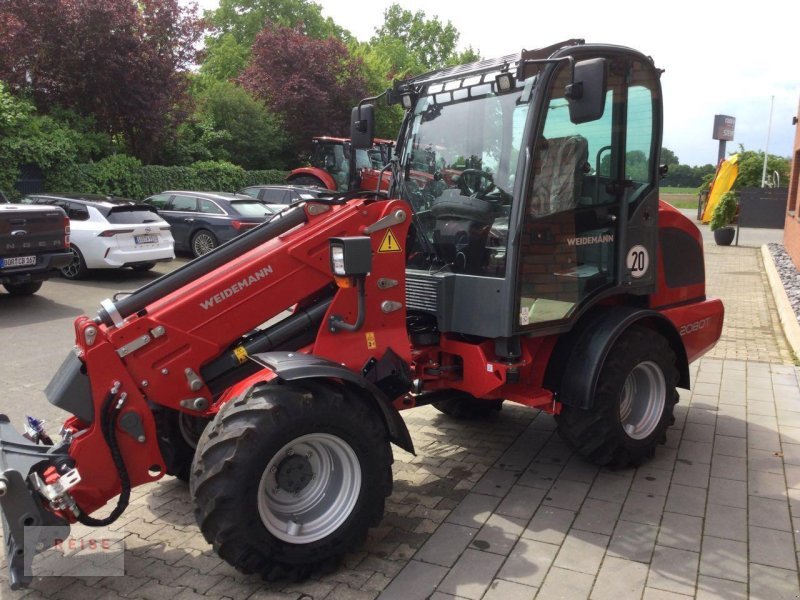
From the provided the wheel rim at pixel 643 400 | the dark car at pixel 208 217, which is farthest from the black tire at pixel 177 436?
the dark car at pixel 208 217

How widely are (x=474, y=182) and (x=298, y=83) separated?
24363 mm

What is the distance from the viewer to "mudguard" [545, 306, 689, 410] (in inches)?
170

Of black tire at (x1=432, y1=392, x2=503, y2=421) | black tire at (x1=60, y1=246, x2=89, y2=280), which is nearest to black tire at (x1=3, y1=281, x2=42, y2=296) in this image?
black tire at (x1=60, y1=246, x2=89, y2=280)

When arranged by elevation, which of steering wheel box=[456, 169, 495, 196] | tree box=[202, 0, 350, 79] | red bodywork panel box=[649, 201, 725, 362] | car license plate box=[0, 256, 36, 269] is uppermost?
tree box=[202, 0, 350, 79]

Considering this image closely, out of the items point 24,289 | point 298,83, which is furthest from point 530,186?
point 298,83

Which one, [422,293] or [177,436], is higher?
[422,293]

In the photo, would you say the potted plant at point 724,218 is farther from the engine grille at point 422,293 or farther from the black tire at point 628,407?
the engine grille at point 422,293

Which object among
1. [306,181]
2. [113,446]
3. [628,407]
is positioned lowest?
[628,407]

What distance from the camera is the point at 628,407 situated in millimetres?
4957

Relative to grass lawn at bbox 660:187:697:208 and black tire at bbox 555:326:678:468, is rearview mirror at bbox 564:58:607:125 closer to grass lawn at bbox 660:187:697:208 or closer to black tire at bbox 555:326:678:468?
black tire at bbox 555:326:678:468

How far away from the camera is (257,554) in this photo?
3.22 m

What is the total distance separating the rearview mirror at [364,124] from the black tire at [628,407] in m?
2.22

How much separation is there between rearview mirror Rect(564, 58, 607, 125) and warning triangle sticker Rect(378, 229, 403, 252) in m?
1.16

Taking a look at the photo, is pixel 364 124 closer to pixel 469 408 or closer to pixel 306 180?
pixel 469 408
